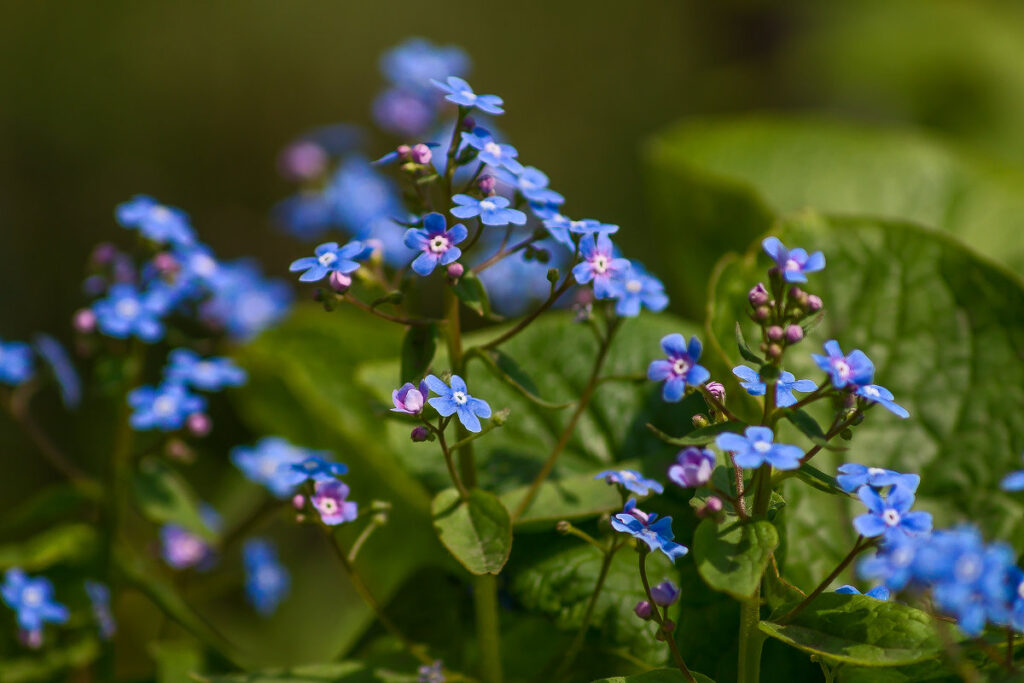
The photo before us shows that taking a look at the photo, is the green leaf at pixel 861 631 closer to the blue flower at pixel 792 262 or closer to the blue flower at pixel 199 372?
the blue flower at pixel 792 262

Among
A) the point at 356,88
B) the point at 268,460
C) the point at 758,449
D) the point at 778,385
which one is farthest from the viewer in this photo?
the point at 356,88

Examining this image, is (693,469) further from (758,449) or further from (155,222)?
(155,222)

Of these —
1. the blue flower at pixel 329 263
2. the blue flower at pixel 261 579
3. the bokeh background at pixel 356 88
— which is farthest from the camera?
the bokeh background at pixel 356 88

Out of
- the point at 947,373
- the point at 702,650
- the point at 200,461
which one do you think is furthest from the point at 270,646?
the point at 947,373

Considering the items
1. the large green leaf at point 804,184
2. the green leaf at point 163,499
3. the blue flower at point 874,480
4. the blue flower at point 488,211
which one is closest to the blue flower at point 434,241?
the blue flower at point 488,211

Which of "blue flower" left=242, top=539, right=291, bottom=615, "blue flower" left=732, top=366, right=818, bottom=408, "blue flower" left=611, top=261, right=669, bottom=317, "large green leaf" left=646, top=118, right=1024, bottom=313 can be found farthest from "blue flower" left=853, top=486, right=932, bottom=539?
"blue flower" left=242, top=539, right=291, bottom=615

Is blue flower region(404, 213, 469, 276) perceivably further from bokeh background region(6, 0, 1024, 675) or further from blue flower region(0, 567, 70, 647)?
bokeh background region(6, 0, 1024, 675)

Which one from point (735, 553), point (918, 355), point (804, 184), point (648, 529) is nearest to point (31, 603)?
point (648, 529)
